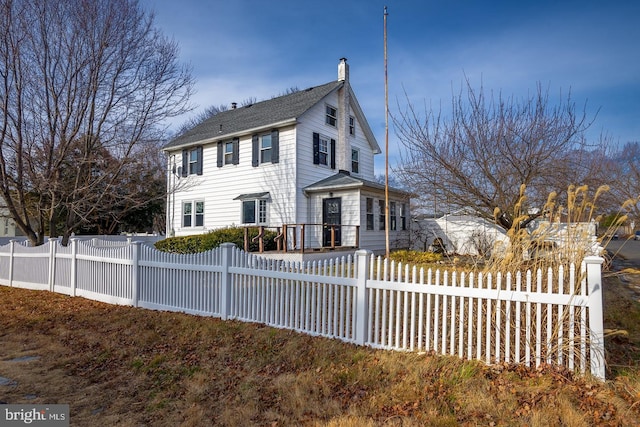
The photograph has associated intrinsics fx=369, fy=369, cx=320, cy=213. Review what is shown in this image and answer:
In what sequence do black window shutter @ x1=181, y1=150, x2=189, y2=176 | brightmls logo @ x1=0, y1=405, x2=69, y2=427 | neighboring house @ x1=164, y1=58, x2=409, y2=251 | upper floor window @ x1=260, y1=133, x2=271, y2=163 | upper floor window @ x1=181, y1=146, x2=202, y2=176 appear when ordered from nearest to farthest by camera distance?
brightmls logo @ x1=0, y1=405, x2=69, y2=427 < neighboring house @ x1=164, y1=58, x2=409, y2=251 < upper floor window @ x1=260, y1=133, x2=271, y2=163 < upper floor window @ x1=181, y1=146, x2=202, y2=176 < black window shutter @ x1=181, y1=150, x2=189, y2=176

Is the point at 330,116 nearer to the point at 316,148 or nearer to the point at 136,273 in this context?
the point at 316,148

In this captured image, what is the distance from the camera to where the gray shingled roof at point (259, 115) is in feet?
50.1

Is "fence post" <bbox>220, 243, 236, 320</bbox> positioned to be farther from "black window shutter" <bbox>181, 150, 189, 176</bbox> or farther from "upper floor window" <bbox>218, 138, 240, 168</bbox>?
"black window shutter" <bbox>181, 150, 189, 176</bbox>

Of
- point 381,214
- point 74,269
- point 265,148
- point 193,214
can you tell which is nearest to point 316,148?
point 265,148

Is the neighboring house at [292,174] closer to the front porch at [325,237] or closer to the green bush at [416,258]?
the front porch at [325,237]

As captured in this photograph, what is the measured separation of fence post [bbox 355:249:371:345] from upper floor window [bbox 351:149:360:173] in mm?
13431

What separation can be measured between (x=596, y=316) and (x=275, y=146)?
1292cm

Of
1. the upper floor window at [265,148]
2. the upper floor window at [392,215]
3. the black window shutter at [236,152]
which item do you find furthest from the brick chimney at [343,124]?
the black window shutter at [236,152]

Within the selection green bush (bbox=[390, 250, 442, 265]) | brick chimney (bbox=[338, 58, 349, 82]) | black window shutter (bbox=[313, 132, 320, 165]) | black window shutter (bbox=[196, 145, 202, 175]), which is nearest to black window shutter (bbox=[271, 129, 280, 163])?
black window shutter (bbox=[313, 132, 320, 165])

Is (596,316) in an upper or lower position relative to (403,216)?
lower

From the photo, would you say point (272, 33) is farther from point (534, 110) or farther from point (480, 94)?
point (534, 110)

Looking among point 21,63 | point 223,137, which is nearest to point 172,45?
point 21,63

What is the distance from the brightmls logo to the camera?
10.3 feet

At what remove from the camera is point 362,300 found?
456 centimetres
